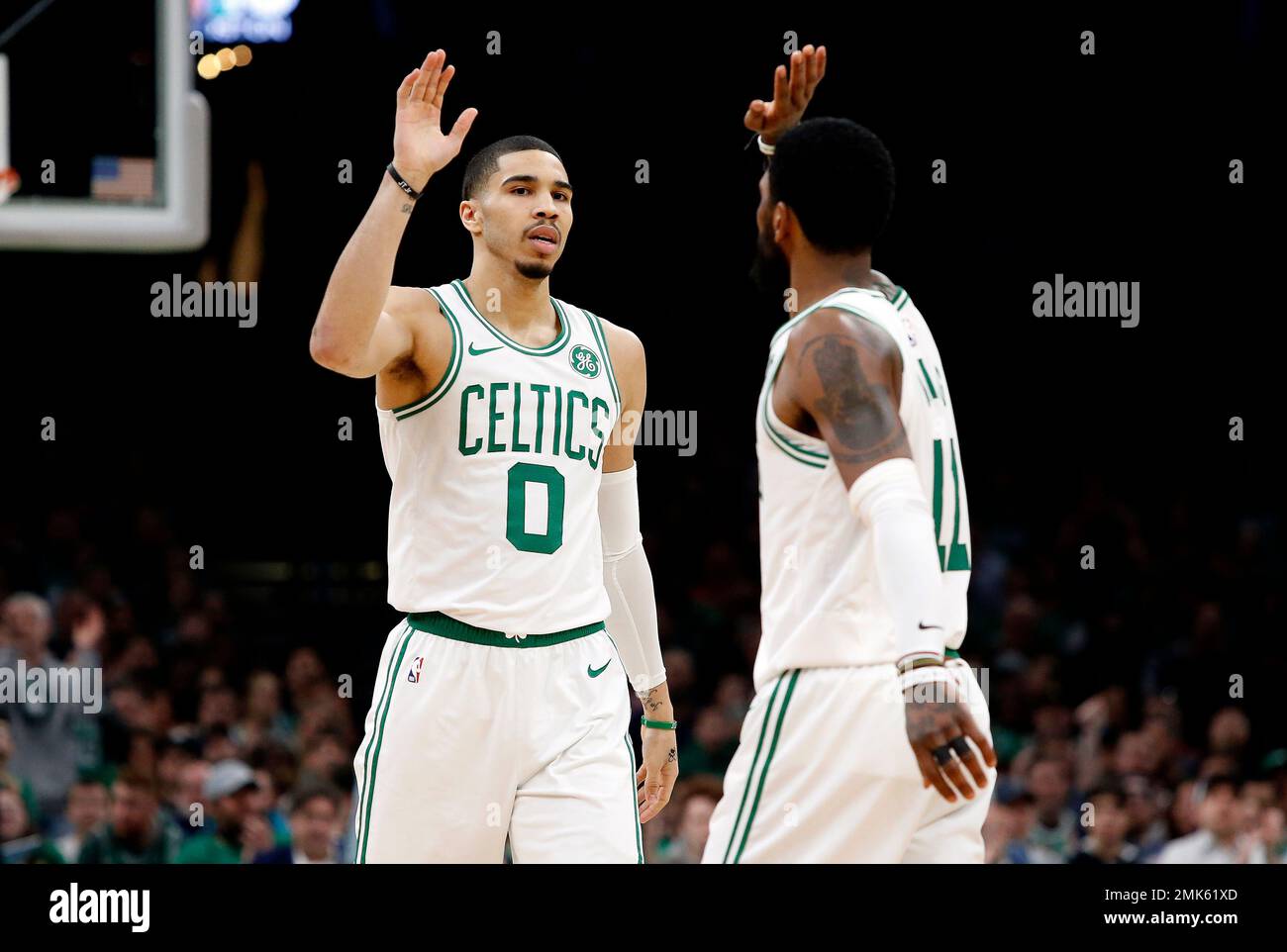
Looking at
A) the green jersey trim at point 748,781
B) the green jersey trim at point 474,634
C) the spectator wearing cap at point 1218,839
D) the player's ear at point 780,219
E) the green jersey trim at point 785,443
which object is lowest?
the spectator wearing cap at point 1218,839

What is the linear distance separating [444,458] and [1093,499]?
25.7ft

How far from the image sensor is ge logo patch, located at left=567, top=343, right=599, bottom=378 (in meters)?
5.24

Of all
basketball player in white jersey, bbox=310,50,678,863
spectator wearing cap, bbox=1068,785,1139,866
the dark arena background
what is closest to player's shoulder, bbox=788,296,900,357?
basketball player in white jersey, bbox=310,50,678,863

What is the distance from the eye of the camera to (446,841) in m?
4.81

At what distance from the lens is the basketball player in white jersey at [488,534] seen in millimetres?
4766

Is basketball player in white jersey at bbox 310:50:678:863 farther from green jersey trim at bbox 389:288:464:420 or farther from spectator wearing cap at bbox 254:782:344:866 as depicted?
spectator wearing cap at bbox 254:782:344:866

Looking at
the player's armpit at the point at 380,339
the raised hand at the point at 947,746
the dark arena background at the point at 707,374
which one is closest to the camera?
the raised hand at the point at 947,746

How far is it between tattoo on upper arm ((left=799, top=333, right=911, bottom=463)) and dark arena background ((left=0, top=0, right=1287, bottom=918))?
567 cm

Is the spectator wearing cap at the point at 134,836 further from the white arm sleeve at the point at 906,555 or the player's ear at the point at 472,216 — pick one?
the white arm sleeve at the point at 906,555

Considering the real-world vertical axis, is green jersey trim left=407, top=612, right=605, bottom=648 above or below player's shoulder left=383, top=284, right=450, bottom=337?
below

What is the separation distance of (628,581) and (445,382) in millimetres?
954

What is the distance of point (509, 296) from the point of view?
5.30 metres

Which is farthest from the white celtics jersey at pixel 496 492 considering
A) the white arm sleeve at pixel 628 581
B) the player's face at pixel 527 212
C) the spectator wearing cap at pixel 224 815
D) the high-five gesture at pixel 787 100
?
the spectator wearing cap at pixel 224 815

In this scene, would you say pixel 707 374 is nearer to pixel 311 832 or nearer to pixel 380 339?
pixel 311 832
